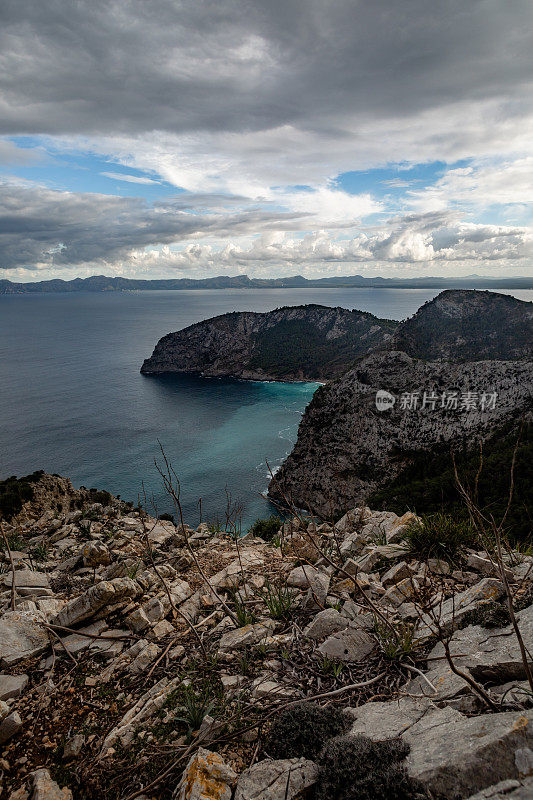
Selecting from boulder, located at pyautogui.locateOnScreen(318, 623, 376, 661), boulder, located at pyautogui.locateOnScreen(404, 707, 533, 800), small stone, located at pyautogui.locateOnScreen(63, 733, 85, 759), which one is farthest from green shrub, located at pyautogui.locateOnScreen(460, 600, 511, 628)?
small stone, located at pyautogui.locateOnScreen(63, 733, 85, 759)

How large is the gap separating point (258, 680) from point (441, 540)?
4.55 metres

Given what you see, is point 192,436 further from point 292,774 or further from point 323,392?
point 292,774

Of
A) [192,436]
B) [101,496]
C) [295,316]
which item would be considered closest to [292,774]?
[101,496]

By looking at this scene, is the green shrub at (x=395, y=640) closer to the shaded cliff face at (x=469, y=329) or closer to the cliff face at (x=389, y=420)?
the cliff face at (x=389, y=420)

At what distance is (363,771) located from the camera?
9.57ft

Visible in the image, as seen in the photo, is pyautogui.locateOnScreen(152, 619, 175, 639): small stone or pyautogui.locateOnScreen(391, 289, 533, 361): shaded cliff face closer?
pyautogui.locateOnScreen(152, 619, 175, 639): small stone

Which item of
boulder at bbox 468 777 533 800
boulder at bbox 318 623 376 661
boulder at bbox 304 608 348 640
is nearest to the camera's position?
boulder at bbox 468 777 533 800

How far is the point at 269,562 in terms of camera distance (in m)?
9.19

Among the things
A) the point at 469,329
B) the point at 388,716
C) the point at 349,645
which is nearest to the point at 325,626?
the point at 349,645

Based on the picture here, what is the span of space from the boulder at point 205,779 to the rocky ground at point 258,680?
0.01m

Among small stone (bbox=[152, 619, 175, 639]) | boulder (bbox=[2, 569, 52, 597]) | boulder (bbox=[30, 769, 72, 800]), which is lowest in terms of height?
boulder (bbox=[2, 569, 52, 597])

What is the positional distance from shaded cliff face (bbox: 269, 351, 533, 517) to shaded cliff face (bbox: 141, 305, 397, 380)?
275ft

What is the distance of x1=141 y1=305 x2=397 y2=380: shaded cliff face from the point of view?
153m

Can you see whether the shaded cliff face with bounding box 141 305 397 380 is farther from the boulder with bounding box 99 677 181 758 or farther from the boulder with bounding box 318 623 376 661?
the boulder with bounding box 99 677 181 758
